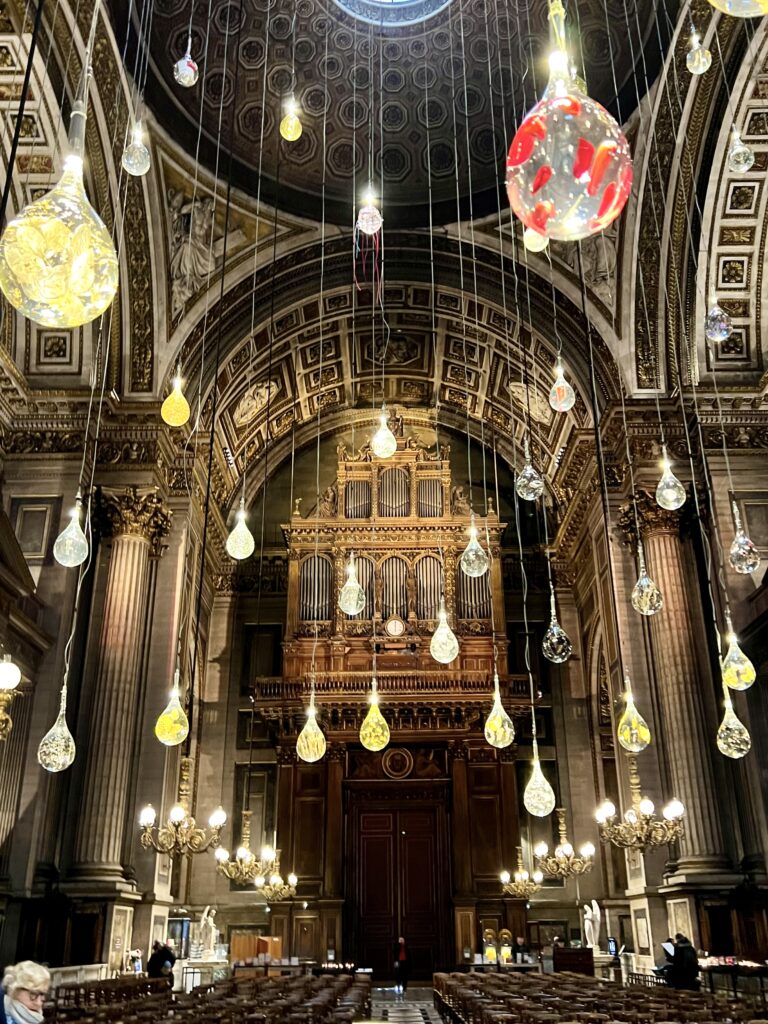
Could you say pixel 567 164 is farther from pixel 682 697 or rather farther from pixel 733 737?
pixel 682 697

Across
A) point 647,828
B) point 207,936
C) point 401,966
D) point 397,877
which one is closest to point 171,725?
point 647,828

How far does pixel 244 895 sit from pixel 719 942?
34.3 ft

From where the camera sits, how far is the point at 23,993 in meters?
3.94

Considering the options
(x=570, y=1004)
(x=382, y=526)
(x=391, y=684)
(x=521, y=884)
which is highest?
(x=382, y=526)

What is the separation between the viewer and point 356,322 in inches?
824

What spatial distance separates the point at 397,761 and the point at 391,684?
2.01 meters

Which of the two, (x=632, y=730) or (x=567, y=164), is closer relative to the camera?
(x=567, y=164)

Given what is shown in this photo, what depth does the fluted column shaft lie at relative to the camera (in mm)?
13625

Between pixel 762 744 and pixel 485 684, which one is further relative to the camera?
pixel 485 684

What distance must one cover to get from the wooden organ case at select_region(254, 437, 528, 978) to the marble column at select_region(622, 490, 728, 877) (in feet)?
17.4

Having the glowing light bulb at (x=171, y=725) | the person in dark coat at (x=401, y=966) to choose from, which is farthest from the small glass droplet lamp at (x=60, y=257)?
the person in dark coat at (x=401, y=966)

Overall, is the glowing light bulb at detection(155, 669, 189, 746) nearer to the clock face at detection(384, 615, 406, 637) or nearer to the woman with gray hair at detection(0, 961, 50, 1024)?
the woman with gray hair at detection(0, 961, 50, 1024)

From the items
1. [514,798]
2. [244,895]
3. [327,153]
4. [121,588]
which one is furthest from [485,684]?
[327,153]

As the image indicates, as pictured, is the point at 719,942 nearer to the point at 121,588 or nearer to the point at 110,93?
the point at 121,588
